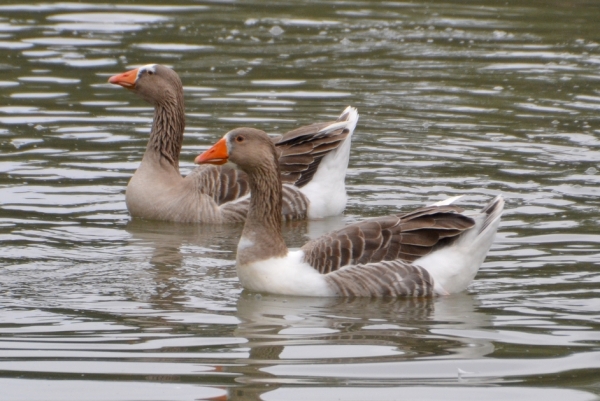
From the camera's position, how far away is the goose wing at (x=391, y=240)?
9961 mm

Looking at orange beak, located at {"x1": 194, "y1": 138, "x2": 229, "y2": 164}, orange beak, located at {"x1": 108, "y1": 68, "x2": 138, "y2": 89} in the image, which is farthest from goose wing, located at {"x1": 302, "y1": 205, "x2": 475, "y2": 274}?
orange beak, located at {"x1": 108, "y1": 68, "x2": 138, "y2": 89}

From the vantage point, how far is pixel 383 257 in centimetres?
1000

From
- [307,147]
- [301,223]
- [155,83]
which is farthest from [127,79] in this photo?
[301,223]

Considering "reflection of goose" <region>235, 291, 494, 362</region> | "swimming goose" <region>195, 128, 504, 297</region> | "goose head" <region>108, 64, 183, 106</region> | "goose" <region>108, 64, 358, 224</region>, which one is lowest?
"reflection of goose" <region>235, 291, 494, 362</region>

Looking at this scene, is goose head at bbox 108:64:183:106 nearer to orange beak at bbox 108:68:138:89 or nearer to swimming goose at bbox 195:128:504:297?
orange beak at bbox 108:68:138:89

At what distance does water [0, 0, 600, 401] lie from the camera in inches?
313

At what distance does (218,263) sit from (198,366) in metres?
3.22

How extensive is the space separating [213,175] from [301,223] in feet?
3.61

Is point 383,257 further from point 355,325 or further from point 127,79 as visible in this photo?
point 127,79

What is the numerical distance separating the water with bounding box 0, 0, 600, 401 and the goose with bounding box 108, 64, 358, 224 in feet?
0.84

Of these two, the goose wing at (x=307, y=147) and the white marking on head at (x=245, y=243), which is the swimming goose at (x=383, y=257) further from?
the goose wing at (x=307, y=147)

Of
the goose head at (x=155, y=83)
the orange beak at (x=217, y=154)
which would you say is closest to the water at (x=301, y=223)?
the orange beak at (x=217, y=154)

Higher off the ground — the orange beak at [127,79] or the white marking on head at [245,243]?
the orange beak at [127,79]

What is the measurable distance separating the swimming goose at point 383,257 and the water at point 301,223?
170mm
